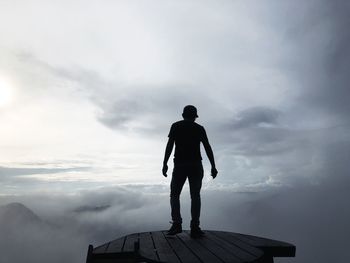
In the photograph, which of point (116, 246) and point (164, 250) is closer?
point (164, 250)

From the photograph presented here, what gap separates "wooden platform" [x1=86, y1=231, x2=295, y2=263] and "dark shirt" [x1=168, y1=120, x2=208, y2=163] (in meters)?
1.93

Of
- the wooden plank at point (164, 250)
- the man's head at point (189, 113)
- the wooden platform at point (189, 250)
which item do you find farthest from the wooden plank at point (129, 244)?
the man's head at point (189, 113)

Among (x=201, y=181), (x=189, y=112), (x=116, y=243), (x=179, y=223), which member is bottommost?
(x=116, y=243)

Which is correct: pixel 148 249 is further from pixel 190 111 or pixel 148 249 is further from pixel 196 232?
pixel 190 111

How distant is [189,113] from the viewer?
7.84 metres

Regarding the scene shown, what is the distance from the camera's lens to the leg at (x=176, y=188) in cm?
752

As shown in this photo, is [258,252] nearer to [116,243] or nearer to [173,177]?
[173,177]

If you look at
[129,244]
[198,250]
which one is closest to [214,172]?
[198,250]

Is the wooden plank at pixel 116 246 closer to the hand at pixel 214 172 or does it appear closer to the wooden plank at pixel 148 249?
the wooden plank at pixel 148 249

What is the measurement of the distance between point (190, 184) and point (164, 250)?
2039 millimetres

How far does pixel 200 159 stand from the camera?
25.5 feet

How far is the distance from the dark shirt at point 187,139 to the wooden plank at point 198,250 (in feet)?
6.06

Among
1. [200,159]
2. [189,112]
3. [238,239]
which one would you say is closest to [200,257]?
[238,239]

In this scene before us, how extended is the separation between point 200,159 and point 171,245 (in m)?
2.29
